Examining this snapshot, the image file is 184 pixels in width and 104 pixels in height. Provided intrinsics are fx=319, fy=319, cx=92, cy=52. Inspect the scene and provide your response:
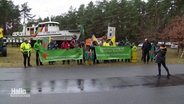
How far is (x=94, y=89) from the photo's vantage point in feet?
38.3

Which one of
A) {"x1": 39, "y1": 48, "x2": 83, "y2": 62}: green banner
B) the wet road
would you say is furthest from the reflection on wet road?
{"x1": 39, "y1": 48, "x2": 83, "y2": 62}: green banner

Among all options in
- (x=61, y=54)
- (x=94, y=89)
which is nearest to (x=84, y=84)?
(x=94, y=89)

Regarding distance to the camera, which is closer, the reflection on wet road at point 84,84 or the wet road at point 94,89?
the wet road at point 94,89

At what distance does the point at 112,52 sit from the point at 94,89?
11.7 metres

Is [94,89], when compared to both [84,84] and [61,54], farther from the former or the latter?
[61,54]

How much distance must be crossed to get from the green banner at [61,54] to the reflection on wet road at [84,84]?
734cm

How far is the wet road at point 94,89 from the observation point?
9.64 meters

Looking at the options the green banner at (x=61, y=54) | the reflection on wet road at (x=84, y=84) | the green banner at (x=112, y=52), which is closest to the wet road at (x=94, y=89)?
the reflection on wet road at (x=84, y=84)

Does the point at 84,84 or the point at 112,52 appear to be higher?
the point at 112,52

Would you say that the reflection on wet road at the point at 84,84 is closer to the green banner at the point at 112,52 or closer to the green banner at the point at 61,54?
the green banner at the point at 61,54

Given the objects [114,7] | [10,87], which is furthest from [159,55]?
[114,7]

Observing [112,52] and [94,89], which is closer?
[94,89]

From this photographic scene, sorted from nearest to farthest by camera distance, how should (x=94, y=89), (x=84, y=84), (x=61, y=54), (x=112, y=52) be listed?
(x=94, y=89)
(x=84, y=84)
(x=61, y=54)
(x=112, y=52)

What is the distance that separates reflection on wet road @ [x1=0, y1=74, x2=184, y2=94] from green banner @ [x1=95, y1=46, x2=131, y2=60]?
7.73m
